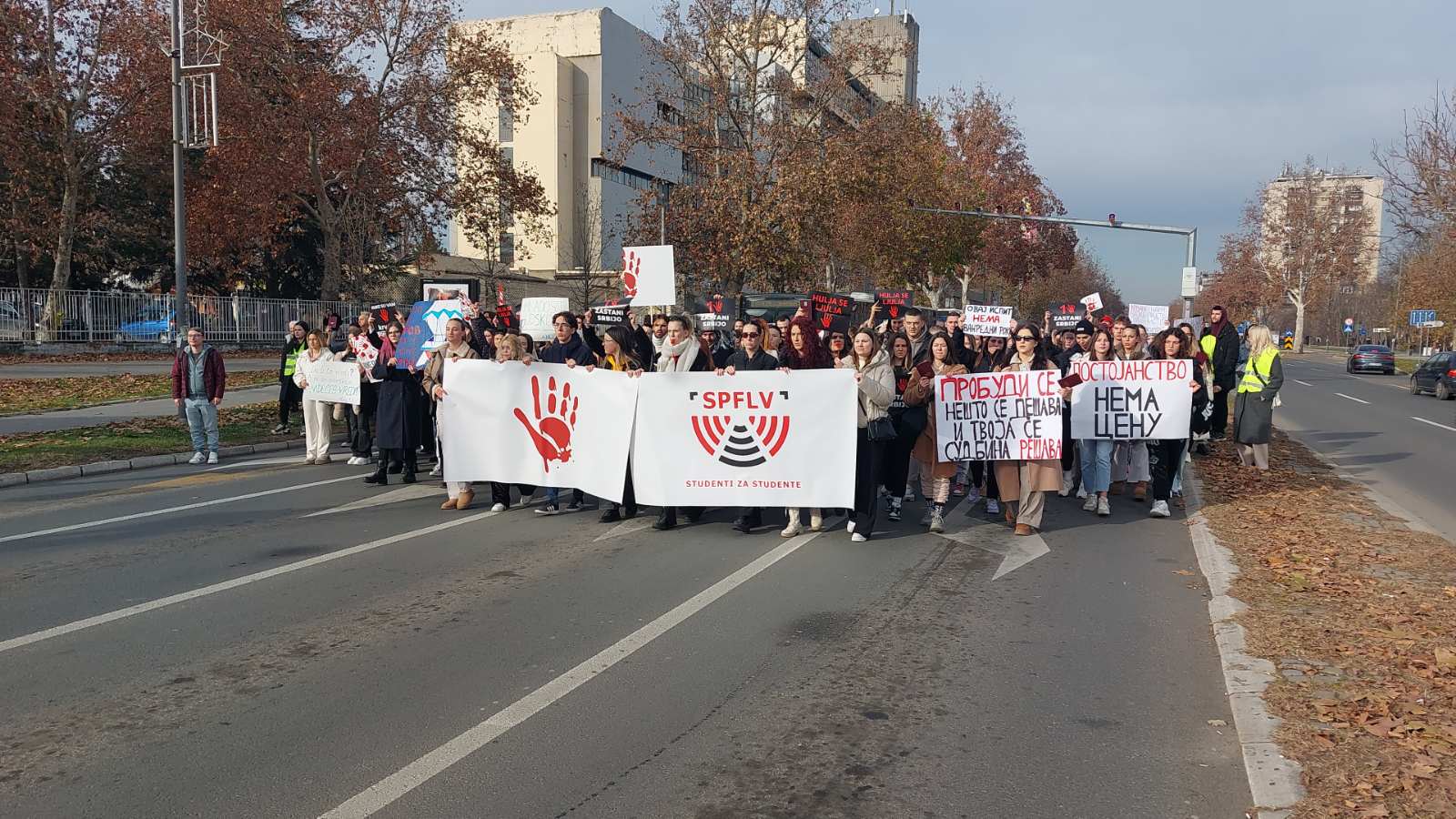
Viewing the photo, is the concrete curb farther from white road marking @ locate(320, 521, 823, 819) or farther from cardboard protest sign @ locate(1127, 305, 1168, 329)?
cardboard protest sign @ locate(1127, 305, 1168, 329)

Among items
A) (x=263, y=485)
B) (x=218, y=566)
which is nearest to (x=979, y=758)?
(x=218, y=566)

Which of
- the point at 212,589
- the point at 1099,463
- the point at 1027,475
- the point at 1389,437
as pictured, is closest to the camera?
the point at 212,589

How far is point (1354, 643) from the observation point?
568cm

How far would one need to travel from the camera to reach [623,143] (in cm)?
3378

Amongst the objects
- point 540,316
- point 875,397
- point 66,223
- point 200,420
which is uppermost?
point 66,223

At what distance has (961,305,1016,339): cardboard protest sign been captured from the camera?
18.4 metres

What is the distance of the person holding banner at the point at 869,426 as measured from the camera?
28.9 ft

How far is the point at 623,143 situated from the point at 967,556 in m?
27.7

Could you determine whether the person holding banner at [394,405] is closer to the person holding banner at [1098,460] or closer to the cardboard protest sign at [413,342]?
the cardboard protest sign at [413,342]

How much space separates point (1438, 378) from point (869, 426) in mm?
30595

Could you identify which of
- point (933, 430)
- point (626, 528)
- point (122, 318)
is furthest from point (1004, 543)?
point (122, 318)

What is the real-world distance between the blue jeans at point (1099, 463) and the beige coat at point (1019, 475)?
1071mm

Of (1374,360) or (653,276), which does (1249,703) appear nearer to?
(653,276)

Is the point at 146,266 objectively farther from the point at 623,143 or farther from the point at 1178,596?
the point at 1178,596
